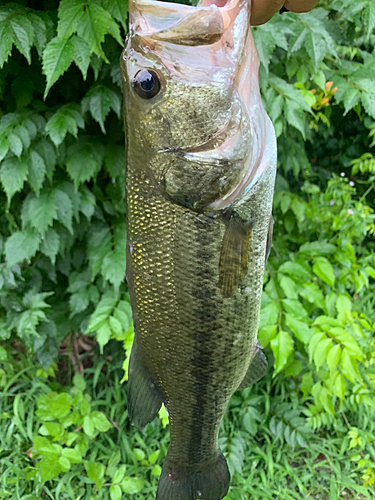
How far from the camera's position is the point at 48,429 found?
1.86 meters

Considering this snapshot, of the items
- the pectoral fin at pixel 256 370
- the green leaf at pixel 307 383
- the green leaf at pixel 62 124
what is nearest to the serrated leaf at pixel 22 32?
the green leaf at pixel 62 124

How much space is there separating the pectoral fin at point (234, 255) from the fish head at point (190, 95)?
0.08 m

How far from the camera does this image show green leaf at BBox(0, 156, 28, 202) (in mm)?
1609

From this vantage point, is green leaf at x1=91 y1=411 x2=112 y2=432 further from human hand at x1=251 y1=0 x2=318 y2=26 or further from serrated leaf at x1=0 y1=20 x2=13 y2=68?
human hand at x1=251 y1=0 x2=318 y2=26

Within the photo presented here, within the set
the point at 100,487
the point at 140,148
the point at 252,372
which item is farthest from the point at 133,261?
the point at 100,487

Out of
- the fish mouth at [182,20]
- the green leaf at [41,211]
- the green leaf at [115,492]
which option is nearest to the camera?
the fish mouth at [182,20]

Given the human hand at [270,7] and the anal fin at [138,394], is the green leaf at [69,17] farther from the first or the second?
the anal fin at [138,394]

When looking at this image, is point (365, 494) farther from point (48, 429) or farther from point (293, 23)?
point (293, 23)

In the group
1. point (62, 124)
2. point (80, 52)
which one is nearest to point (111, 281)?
point (62, 124)

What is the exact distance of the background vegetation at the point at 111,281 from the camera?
1.58 m

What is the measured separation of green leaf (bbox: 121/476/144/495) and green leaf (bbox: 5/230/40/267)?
3.87 ft

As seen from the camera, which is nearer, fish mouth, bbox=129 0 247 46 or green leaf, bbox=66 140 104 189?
fish mouth, bbox=129 0 247 46

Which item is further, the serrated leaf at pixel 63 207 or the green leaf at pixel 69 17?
the serrated leaf at pixel 63 207

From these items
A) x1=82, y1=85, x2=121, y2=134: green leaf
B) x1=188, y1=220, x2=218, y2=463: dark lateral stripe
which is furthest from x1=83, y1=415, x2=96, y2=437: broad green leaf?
x1=82, y1=85, x2=121, y2=134: green leaf
